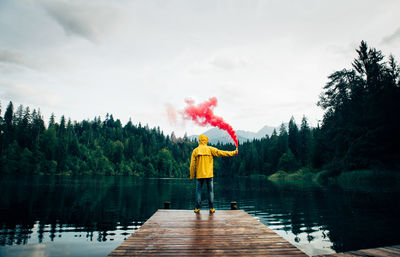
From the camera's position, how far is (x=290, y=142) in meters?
123

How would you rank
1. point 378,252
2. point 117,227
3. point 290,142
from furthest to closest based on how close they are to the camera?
point 290,142 < point 117,227 < point 378,252

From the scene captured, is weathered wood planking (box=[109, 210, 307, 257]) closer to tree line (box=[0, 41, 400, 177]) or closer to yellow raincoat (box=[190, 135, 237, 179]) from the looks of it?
yellow raincoat (box=[190, 135, 237, 179])

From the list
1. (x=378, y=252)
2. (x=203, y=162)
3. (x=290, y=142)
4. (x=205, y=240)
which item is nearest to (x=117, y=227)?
(x=203, y=162)

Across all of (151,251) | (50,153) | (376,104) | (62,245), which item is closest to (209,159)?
(151,251)

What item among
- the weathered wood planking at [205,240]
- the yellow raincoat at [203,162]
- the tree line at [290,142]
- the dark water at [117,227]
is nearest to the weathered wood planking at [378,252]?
the weathered wood planking at [205,240]

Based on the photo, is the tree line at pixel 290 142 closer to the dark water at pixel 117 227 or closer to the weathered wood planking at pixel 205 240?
the dark water at pixel 117 227

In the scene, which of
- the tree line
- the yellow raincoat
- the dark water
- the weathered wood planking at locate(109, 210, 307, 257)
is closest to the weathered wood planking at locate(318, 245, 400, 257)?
the weathered wood planking at locate(109, 210, 307, 257)

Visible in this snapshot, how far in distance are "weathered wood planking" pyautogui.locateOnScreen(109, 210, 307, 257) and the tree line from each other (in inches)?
1864

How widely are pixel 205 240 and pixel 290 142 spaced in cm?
12577

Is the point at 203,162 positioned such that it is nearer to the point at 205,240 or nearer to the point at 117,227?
the point at 205,240

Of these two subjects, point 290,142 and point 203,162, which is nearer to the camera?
point 203,162

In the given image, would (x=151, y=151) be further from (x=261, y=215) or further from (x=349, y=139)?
(x=261, y=215)

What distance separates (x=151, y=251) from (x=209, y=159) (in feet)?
18.2

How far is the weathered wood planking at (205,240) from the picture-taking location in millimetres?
5375
